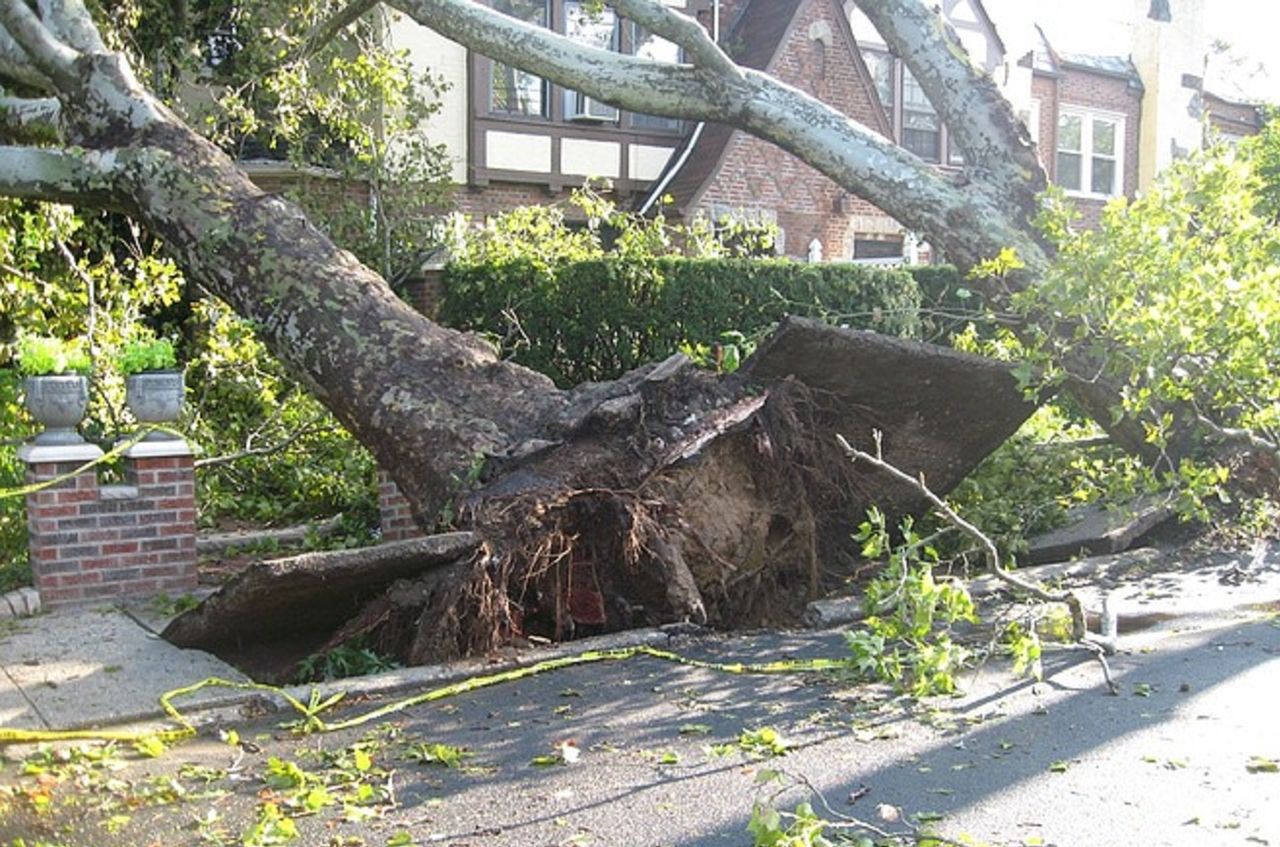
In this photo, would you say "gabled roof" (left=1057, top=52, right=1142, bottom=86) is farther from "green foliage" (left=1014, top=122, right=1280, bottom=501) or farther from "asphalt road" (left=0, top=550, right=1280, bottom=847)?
"asphalt road" (left=0, top=550, right=1280, bottom=847)

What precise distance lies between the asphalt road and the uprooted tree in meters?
0.76

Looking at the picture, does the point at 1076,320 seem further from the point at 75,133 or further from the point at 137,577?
the point at 75,133

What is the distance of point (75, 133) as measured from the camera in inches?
323

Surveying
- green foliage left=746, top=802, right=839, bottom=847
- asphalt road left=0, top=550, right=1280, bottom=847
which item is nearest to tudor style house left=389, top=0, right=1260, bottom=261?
asphalt road left=0, top=550, right=1280, bottom=847

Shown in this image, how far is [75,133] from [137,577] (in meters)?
3.16

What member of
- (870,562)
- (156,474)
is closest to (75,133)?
(156,474)

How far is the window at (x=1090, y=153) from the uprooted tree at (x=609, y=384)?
17.2 meters

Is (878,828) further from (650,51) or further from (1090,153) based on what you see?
(1090,153)

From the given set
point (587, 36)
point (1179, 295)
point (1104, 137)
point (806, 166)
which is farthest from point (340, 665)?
point (1104, 137)

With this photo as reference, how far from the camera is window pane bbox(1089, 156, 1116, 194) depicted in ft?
83.5

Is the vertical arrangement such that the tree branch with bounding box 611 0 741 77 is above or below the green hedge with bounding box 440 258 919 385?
above

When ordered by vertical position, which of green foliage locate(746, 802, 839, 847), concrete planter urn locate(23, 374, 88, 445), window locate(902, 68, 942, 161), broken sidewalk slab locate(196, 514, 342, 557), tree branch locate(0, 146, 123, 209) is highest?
window locate(902, 68, 942, 161)

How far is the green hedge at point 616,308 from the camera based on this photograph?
11.3 m

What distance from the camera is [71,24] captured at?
27.8ft
